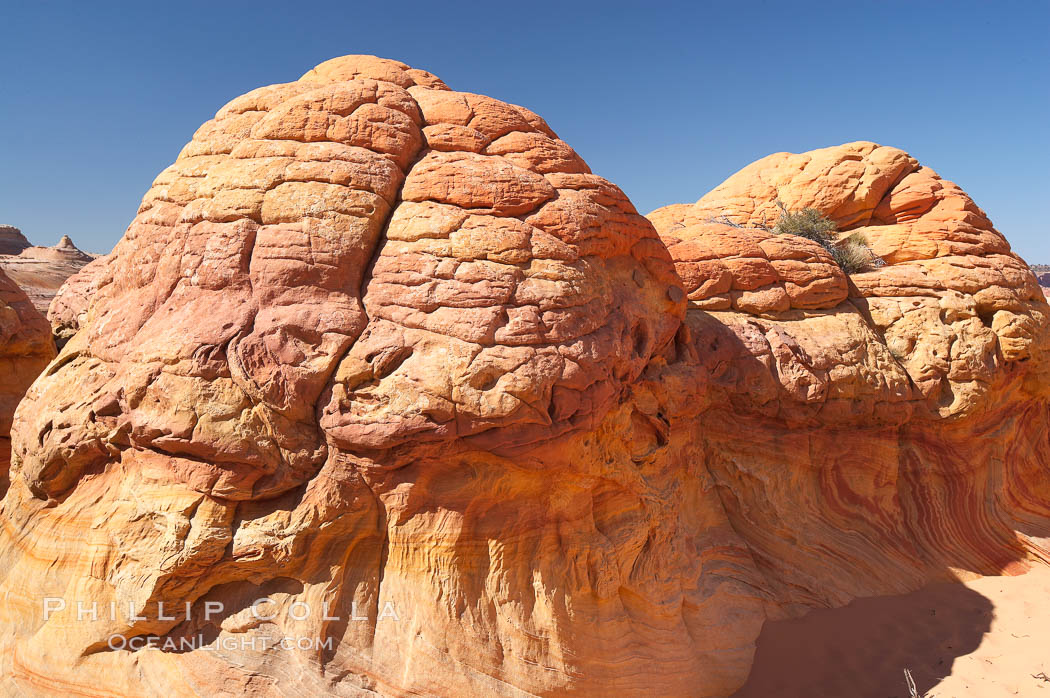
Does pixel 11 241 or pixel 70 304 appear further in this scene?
pixel 11 241

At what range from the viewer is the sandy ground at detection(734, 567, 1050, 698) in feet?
16.1

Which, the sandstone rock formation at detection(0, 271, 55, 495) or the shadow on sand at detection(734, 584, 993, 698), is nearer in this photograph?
the shadow on sand at detection(734, 584, 993, 698)

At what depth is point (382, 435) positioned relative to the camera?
3.64m

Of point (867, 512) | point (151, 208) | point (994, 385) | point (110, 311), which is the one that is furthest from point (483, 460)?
point (994, 385)

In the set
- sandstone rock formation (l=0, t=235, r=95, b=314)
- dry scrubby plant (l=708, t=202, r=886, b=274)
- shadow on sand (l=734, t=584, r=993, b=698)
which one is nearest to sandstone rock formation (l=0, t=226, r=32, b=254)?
sandstone rock formation (l=0, t=235, r=95, b=314)

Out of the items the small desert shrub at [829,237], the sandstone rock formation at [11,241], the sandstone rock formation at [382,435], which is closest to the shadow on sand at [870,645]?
the sandstone rock formation at [382,435]

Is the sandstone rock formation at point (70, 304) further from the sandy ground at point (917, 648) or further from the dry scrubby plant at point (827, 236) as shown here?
the sandy ground at point (917, 648)

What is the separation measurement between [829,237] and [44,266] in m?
33.4

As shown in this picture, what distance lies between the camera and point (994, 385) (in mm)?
6820

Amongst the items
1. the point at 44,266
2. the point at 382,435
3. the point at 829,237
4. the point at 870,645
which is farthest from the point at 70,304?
the point at 44,266

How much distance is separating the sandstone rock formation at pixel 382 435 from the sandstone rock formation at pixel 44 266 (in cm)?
2020

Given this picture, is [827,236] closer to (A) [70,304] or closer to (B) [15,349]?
(A) [70,304]

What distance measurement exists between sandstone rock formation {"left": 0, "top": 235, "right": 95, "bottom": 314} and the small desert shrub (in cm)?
2227

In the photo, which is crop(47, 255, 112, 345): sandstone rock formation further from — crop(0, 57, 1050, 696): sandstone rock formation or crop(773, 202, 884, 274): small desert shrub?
crop(773, 202, 884, 274): small desert shrub
